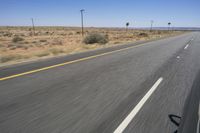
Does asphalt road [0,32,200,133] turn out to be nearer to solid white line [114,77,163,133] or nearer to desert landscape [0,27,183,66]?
solid white line [114,77,163,133]

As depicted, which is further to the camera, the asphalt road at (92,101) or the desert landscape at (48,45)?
the desert landscape at (48,45)

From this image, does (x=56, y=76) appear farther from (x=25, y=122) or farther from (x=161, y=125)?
(x=161, y=125)

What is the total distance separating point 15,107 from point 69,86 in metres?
1.97

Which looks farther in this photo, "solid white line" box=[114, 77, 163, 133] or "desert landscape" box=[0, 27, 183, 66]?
"desert landscape" box=[0, 27, 183, 66]

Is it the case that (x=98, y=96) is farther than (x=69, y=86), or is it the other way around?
(x=69, y=86)

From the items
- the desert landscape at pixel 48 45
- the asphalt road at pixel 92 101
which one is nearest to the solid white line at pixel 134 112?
the asphalt road at pixel 92 101

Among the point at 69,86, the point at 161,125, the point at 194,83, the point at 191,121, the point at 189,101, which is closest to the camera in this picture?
the point at 191,121

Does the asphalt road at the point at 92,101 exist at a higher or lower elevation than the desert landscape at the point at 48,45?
higher

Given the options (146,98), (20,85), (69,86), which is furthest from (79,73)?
(146,98)

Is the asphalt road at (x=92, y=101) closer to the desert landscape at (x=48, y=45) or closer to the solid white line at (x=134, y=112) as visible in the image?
the solid white line at (x=134, y=112)

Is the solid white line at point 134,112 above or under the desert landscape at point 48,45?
above

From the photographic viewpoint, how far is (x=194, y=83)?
6504 millimetres

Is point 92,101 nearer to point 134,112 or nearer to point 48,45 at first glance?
point 134,112

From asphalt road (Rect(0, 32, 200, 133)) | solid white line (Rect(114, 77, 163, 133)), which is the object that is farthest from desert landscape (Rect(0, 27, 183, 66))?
solid white line (Rect(114, 77, 163, 133))
